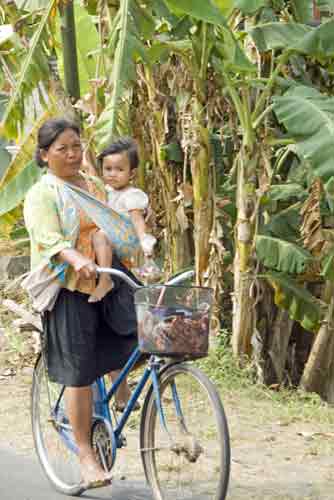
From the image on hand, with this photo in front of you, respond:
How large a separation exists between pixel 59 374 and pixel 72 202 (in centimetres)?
86

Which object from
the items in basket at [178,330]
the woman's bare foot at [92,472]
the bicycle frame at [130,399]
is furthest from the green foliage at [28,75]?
the items in basket at [178,330]

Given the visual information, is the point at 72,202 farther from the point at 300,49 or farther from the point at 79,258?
the point at 300,49

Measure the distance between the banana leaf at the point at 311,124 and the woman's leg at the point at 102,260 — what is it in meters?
2.08

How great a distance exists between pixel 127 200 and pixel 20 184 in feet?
10.9

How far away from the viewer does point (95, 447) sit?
523cm

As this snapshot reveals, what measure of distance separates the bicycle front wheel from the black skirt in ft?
1.35

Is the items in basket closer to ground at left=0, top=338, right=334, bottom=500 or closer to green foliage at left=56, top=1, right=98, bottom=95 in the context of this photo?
ground at left=0, top=338, right=334, bottom=500

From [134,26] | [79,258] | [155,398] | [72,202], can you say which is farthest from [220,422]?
[134,26]

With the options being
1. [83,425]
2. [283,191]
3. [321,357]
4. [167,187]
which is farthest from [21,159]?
[83,425]

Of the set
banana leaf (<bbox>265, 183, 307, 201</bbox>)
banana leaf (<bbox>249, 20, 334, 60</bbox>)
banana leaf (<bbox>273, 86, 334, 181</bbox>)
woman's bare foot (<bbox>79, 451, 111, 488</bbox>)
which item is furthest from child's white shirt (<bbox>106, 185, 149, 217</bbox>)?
banana leaf (<bbox>265, 183, 307, 201</bbox>)

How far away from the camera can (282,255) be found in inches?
311

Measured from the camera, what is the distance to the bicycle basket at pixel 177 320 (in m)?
4.44

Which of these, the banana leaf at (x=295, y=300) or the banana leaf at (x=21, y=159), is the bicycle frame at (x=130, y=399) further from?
the banana leaf at (x=21, y=159)

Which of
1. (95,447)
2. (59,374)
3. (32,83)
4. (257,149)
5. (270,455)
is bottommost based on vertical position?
(270,455)
